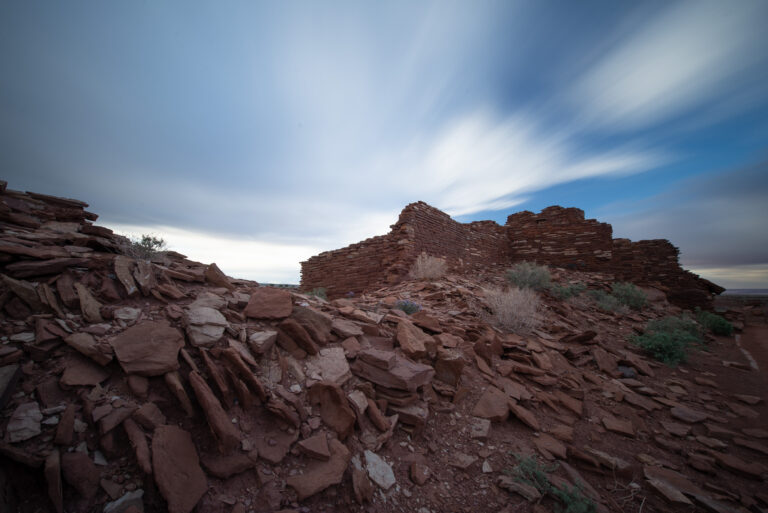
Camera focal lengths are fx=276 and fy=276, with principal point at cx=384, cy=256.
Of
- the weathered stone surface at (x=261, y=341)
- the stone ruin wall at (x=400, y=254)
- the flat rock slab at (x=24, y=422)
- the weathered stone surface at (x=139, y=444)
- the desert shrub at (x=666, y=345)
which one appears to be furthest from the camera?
the stone ruin wall at (x=400, y=254)

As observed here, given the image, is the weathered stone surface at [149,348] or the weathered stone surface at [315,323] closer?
the weathered stone surface at [149,348]

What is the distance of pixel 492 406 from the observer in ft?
9.96

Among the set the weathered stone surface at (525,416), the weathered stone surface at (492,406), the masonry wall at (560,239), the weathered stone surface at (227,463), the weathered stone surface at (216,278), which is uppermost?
the masonry wall at (560,239)

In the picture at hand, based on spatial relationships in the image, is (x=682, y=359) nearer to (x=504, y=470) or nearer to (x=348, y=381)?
(x=504, y=470)

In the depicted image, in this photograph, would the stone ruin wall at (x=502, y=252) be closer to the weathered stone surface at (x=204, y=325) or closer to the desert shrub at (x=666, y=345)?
the desert shrub at (x=666, y=345)

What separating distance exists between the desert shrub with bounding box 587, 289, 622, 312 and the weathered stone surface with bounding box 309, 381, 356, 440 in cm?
813

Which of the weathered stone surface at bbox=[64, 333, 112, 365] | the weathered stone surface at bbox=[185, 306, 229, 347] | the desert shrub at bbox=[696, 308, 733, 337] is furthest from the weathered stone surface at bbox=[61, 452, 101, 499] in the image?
the desert shrub at bbox=[696, 308, 733, 337]

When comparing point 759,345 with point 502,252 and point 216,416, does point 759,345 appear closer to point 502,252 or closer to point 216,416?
point 502,252

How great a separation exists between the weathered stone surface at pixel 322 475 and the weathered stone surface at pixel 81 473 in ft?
3.19

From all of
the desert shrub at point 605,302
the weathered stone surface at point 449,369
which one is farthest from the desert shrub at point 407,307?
the desert shrub at point 605,302

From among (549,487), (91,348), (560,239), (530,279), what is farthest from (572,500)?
(560,239)

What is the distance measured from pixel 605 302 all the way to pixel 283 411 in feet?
29.5

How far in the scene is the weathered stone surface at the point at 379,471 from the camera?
201 cm

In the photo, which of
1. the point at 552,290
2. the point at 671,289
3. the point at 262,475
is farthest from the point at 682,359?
the point at 671,289
